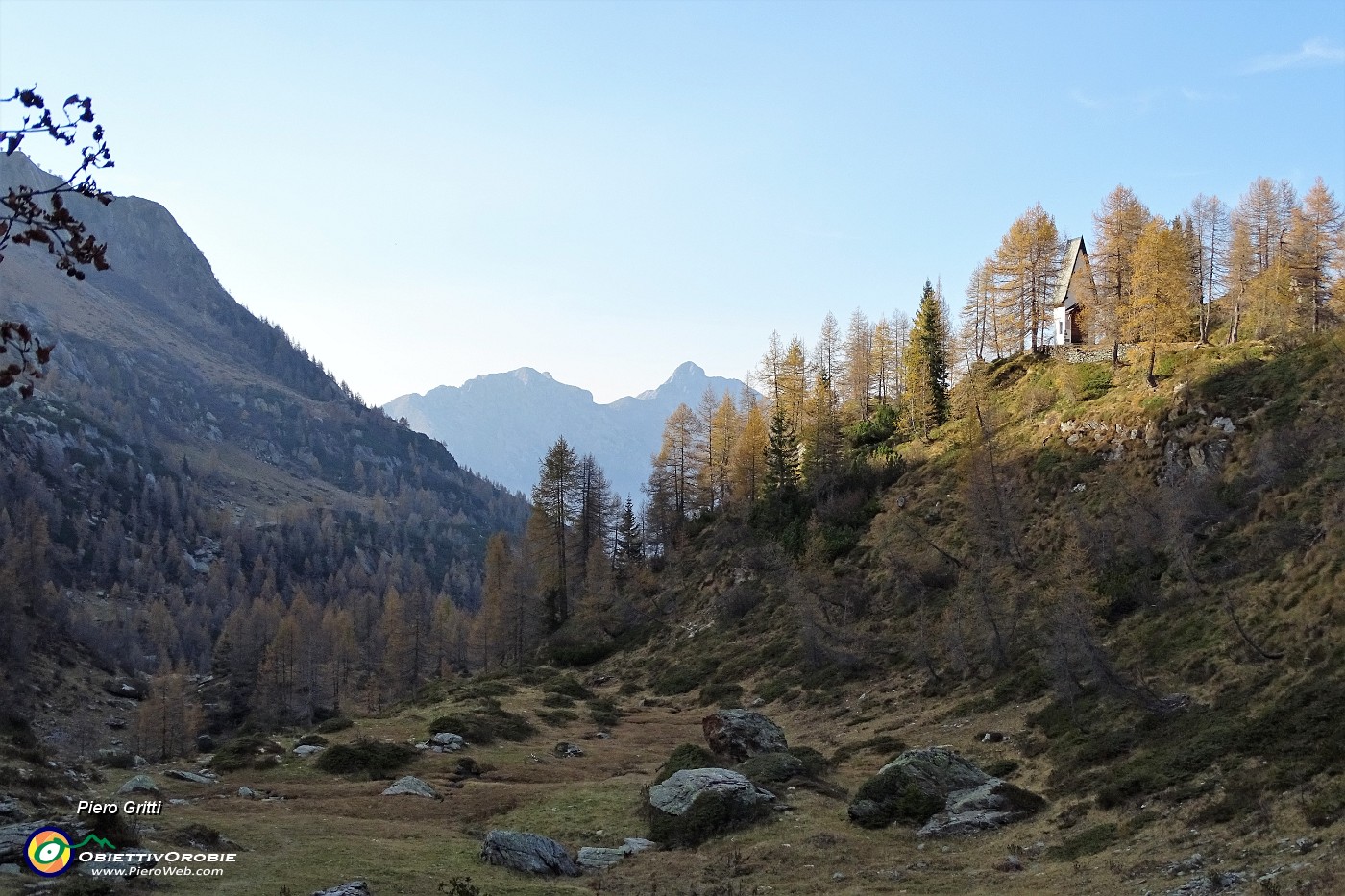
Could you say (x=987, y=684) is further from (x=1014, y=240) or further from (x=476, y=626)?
(x=476, y=626)

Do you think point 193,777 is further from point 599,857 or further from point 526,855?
point 599,857

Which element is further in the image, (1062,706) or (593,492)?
(593,492)

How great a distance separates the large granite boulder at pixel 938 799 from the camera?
21.2 m

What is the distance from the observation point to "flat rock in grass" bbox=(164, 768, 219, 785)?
26.5 meters

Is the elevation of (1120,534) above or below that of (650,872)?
above

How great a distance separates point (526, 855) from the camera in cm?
1897

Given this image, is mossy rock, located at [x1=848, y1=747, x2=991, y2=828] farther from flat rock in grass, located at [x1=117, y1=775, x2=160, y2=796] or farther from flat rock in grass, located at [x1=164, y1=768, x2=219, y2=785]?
flat rock in grass, located at [x1=164, y1=768, x2=219, y2=785]

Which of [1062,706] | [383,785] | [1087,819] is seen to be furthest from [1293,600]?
[383,785]

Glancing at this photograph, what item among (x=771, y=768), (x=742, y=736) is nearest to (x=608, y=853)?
(x=771, y=768)

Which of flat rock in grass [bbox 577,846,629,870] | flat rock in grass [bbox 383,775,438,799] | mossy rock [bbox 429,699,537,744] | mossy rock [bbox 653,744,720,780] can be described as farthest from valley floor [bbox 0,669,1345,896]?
mossy rock [bbox 429,699,537,744]

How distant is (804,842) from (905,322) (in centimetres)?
8844

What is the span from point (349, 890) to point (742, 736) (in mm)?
18200

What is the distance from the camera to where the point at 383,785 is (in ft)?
89.5

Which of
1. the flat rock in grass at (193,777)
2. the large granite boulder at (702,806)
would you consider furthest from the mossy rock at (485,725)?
the large granite boulder at (702,806)
